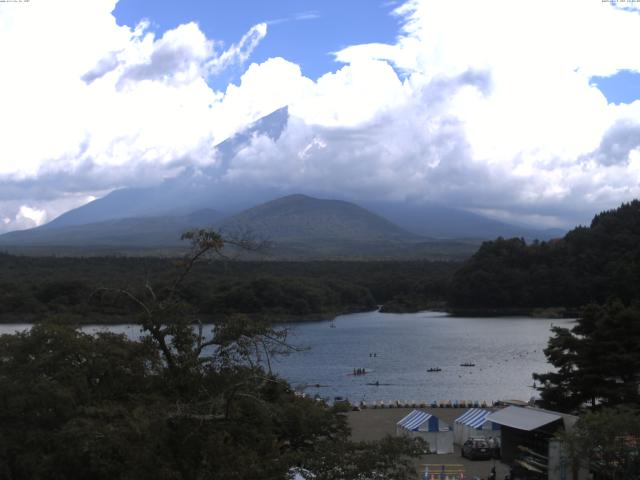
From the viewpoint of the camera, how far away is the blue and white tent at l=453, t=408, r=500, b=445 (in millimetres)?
17594

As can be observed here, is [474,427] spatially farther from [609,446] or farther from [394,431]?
[609,446]

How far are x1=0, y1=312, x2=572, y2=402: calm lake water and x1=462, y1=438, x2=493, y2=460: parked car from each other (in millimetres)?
6064

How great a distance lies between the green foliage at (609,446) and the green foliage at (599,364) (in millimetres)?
5615

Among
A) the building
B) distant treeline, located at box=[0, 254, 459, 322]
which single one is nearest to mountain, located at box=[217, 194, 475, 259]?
distant treeline, located at box=[0, 254, 459, 322]

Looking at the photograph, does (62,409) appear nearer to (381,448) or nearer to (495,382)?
(381,448)

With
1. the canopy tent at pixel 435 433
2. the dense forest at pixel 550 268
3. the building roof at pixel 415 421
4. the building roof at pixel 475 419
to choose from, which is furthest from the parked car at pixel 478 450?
the dense forest at pixel 550 268

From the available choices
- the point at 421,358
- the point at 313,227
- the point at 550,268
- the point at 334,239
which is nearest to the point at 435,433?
the point at 421,358

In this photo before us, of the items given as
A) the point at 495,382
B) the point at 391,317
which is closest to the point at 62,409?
the point at 495,382

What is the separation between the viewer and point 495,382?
33000mm

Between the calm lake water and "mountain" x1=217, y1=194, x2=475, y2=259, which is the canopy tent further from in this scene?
"mountain" x1=217, y1=194, x2=475, y2=259

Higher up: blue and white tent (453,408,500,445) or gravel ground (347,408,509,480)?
blue and white tent (453,408,500,445)

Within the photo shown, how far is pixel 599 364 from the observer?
17.1 m

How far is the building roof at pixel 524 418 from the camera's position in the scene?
46.5ft

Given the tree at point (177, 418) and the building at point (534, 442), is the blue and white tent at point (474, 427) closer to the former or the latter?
the building at point (534, 442)
